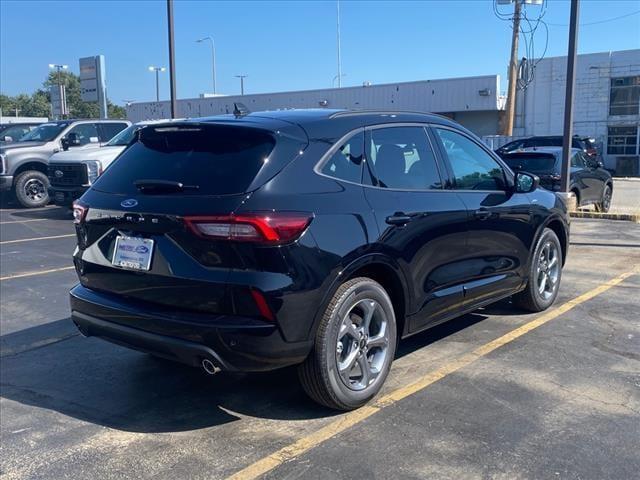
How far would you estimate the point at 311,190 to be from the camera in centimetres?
369

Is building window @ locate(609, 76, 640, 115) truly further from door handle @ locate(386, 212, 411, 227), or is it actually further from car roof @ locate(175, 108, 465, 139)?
door handle @ locate(386, 212, 411, 227)

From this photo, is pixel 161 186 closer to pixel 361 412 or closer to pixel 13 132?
pixel 361 412

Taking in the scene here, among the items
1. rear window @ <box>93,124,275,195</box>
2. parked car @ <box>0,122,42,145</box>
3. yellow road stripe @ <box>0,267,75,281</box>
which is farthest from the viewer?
parked car @ <box>0,122,42,145</box>

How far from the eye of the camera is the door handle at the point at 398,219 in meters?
4.08

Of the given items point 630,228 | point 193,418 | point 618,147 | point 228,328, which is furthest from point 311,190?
point 618,147

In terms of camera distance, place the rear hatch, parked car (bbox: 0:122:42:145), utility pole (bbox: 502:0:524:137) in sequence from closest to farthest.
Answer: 1. the rear hatch
2. parked car (bbox: 0:122:42:145)
3. utility pole (bbox: 502:0:524:137)

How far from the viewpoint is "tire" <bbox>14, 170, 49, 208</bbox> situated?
15750 millimetres

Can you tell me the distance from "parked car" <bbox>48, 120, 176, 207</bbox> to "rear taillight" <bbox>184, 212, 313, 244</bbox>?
10383 mm

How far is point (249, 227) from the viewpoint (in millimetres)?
3373

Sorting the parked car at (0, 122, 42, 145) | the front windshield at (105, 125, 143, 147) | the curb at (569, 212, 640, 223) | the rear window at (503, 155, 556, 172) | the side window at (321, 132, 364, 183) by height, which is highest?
the parked car at (0, 122, 42, 145)

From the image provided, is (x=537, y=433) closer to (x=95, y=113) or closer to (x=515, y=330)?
(x=515, y=330)

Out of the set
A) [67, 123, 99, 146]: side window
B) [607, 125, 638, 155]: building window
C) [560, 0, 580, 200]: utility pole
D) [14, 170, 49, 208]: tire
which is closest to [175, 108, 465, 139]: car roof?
[560, 0, 580, 200]: utility pole

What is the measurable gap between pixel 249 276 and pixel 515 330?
10.2 ft

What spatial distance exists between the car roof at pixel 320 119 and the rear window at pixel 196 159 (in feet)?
0.45
